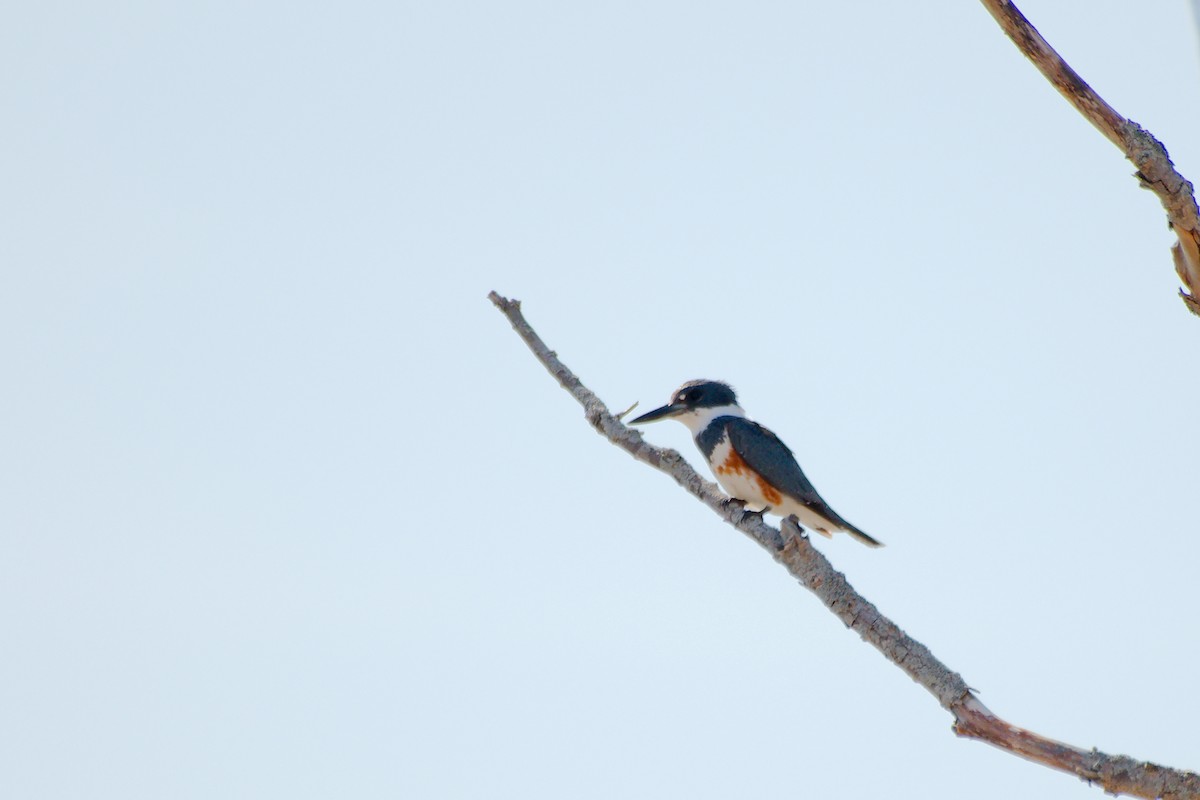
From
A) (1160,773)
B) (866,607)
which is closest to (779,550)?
(866,607)

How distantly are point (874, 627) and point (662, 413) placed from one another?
3.92 m

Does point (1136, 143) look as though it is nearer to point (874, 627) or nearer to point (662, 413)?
point (874, 627)

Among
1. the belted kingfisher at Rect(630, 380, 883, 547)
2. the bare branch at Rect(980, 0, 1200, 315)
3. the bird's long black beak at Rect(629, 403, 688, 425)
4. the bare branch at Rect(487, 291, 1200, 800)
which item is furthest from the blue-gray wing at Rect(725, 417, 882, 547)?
the bare branch at Rect(980, 0, 1200, 315)

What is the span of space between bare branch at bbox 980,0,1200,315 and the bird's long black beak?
4.42 meters

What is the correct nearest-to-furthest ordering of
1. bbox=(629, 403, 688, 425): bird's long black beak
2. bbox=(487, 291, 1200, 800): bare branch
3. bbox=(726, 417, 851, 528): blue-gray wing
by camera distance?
1. bbox=(487, 291, 1200, 800): bare branch
2. bbox=(726, 417, 851, 528): blue-gray wing
3. bbox=(629, 403, 688, 425): bird's long black beak

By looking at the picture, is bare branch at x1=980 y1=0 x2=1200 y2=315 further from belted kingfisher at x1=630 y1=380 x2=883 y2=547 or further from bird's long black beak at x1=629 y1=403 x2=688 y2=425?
bird's long black beak at x1=629 y1=403 x2=688 y2=425

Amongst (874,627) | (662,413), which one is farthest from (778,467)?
(874,627)

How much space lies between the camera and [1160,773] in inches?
162

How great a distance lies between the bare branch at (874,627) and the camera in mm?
4102

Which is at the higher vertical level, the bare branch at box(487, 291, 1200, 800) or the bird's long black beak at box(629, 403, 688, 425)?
the bird's long black beak at box(629, 403, 688, 425)

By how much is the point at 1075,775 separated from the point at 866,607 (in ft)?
3.37

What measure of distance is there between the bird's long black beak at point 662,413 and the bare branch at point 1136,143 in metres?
4.42

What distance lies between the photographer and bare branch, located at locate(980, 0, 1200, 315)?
13.9ft

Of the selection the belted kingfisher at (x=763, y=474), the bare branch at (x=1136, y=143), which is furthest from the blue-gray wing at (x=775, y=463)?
the bare branch at (x=1136, y=143)
